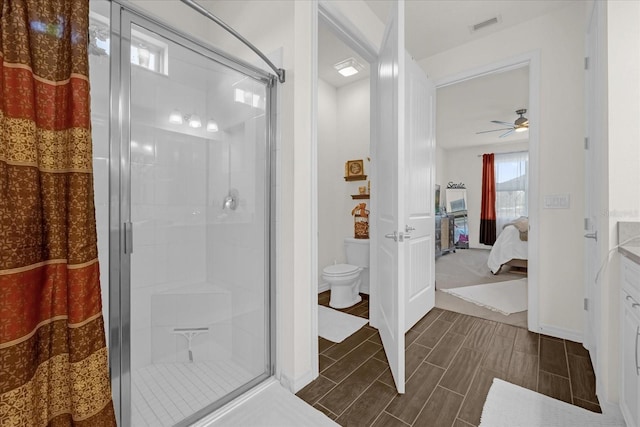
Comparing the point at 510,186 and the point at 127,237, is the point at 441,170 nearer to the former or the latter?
the point at 510,186

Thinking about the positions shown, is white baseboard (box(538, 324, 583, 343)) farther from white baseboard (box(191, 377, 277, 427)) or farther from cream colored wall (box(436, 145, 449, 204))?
cream colored wall (box(436, 145, 449, 204))

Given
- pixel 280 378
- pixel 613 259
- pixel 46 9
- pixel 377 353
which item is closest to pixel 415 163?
pixel 613 259

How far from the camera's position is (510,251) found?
4266 mm

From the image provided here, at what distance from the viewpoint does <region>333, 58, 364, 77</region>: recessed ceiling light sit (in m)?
3.06

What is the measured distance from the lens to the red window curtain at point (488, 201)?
6902 mm

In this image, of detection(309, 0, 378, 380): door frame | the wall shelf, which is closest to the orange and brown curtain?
detection(309, 0, 378, 380): door frame

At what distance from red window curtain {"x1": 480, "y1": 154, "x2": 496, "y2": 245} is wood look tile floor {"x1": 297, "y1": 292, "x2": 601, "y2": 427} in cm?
521

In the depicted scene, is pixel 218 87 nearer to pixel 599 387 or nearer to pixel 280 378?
pixel 280 378

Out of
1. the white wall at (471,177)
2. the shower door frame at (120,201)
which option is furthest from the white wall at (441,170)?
the shower door frame at (120,201)

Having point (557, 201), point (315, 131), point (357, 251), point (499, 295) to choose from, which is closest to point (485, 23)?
point (557, 201)

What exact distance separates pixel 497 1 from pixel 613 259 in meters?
2.15

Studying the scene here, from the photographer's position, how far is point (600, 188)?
149cm

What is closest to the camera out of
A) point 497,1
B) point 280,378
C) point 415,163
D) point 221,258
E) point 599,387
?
point 599,387

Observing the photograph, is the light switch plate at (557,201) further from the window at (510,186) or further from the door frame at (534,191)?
the window at (510,186)
